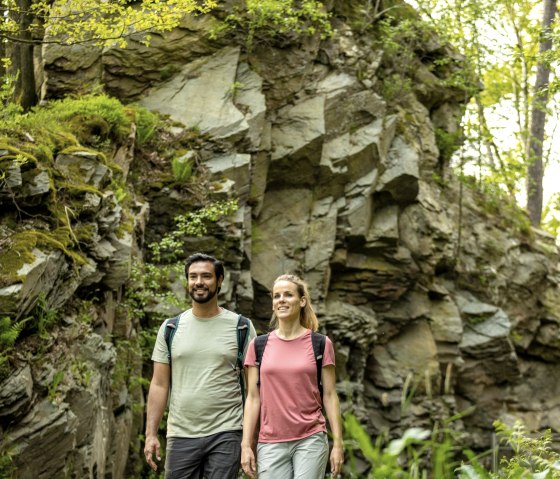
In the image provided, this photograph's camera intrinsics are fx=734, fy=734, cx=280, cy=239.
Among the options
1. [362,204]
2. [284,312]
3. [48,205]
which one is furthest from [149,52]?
[284,312]

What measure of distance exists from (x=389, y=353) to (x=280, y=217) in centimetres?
416

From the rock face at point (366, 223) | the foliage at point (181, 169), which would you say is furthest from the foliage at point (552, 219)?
the foliage at point (181, 169)

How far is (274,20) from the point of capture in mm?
15273

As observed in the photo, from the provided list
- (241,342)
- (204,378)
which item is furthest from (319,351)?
(204,378)

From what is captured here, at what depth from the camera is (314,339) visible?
5.16 meters

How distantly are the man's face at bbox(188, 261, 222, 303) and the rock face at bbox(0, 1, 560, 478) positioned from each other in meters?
7.41

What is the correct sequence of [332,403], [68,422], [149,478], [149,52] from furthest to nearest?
[149,52] < [149,478] < [68,422] < [332,403]

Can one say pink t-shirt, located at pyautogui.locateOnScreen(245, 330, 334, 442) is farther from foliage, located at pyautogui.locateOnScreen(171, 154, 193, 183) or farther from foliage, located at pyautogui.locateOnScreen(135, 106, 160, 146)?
foliage, located at pyautogui.locateOnScreen(135, 106, 160, 146)

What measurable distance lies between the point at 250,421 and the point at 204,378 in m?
0.47

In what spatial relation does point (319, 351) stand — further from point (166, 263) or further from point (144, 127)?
point (144, 127)

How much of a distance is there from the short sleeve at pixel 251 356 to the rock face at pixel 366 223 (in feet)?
25.1

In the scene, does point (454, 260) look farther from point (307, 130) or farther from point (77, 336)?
point (77, 336)

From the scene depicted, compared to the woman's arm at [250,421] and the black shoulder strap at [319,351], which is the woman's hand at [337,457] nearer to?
the black shoulder strap at [319,351]

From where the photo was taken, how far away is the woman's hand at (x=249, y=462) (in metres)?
5.09
